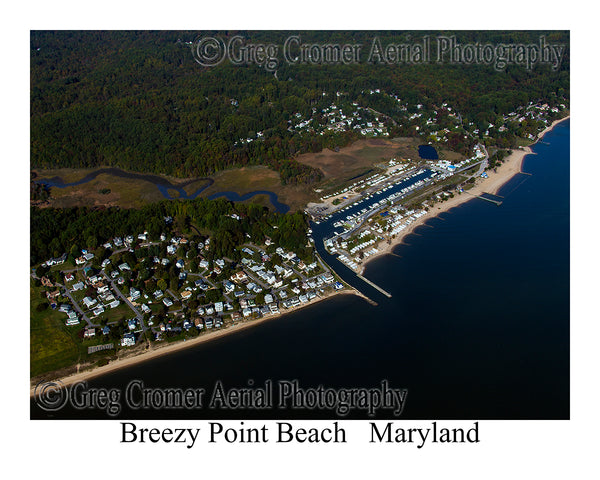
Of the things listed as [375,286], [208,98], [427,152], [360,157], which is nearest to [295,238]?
[375,286]

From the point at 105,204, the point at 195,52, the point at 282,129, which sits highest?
the point at 195,52

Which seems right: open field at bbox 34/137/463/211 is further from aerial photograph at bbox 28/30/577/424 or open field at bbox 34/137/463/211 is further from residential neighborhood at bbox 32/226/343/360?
residential neighborhood at bbox 32/226/343/360

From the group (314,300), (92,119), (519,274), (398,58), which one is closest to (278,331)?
(314,300)

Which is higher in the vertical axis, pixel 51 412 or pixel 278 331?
pixel 278 331

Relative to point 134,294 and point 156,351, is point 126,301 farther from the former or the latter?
point 156,351

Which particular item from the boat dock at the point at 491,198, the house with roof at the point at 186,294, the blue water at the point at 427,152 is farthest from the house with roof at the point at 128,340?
the blue water at the point at 427,152

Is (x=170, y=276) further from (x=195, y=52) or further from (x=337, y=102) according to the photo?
(x=195, y=52)
